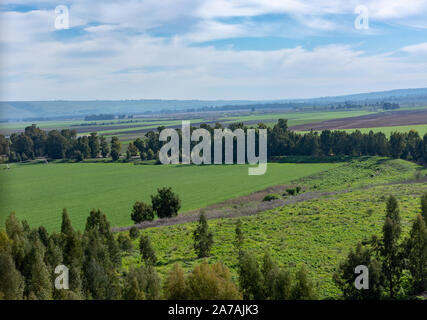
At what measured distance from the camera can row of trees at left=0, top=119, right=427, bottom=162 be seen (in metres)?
93.1

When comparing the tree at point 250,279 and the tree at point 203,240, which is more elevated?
the tree at point 250,279

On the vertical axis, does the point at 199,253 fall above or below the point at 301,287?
below

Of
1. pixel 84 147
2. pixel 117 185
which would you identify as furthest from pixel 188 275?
pixel 84 147

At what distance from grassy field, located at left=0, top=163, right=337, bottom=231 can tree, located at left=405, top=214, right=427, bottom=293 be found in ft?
117

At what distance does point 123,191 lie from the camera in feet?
242

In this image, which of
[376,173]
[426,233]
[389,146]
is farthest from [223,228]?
[389,146]

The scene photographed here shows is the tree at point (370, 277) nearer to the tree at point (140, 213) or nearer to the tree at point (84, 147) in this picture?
the tree at point (140, 213)

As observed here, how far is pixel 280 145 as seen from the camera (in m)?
110

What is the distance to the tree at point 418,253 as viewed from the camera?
24.7 metres

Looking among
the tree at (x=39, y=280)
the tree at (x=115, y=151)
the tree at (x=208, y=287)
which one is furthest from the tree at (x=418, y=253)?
the tree at (x=115, y=151)

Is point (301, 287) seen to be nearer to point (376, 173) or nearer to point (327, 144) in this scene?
point (376, 173)

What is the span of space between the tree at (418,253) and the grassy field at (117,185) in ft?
117

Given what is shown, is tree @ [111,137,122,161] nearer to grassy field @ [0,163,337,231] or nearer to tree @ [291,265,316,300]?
grassy field @ [0,163,337,231]

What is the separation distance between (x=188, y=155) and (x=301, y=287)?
92747 mm
